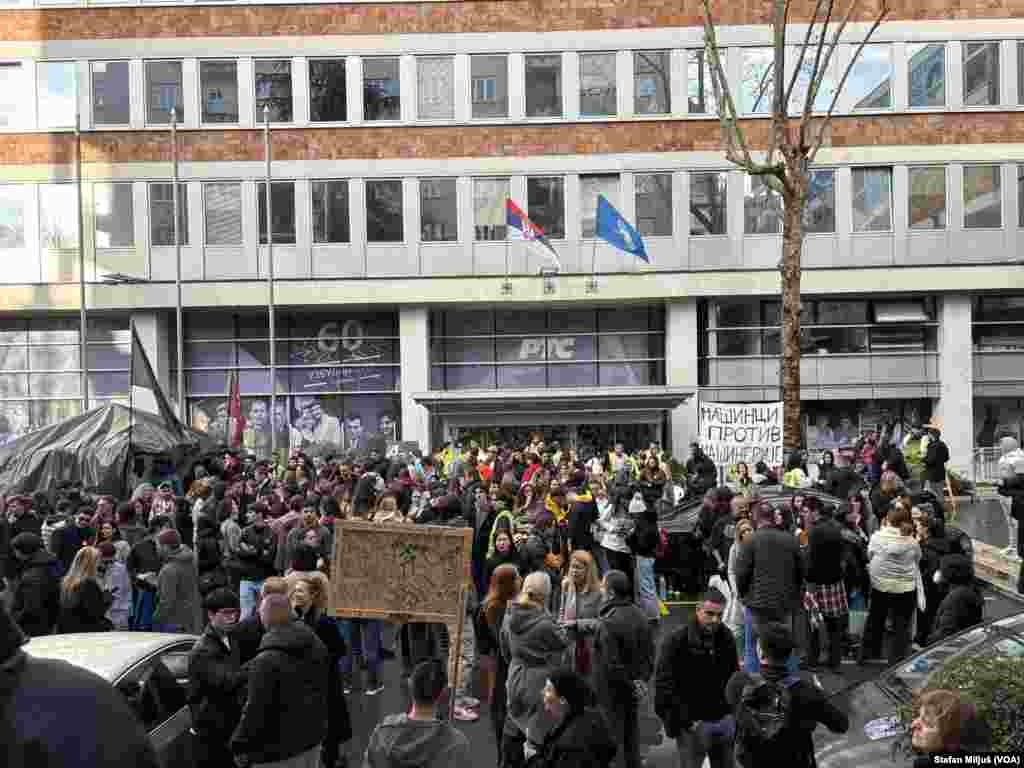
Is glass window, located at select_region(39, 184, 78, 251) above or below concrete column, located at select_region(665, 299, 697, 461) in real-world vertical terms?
above

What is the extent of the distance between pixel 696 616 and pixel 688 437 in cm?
2826

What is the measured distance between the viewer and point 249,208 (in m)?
35.3

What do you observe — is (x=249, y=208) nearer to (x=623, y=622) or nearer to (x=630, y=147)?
(x=630, y=147)

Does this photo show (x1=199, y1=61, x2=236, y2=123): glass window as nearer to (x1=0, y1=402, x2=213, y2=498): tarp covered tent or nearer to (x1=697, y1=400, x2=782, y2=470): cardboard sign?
(x1=0, y1=402, x2=213, y2=498): tarp covered tent

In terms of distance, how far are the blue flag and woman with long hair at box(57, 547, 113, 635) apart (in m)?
22.6

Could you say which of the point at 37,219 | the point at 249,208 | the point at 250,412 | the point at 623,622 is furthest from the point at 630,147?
the point at 623,622

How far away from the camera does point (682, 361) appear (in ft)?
117

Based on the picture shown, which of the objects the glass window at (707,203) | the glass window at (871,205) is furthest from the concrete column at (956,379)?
the glass window at (707,203)

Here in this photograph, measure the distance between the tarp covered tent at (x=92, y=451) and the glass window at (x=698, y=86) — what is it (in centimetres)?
1999

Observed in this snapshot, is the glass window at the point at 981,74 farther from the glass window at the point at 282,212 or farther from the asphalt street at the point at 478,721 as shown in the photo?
the asphalt street at the point at 478,721

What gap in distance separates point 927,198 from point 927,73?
3.83 meters

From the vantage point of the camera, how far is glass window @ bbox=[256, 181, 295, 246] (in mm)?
35312

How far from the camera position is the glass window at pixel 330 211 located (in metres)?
35.3

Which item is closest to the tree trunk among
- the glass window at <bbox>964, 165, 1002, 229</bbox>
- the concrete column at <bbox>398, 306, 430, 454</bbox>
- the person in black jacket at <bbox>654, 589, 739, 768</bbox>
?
the glass window at <bbox>964, 165, 1002, 229</bbox>
